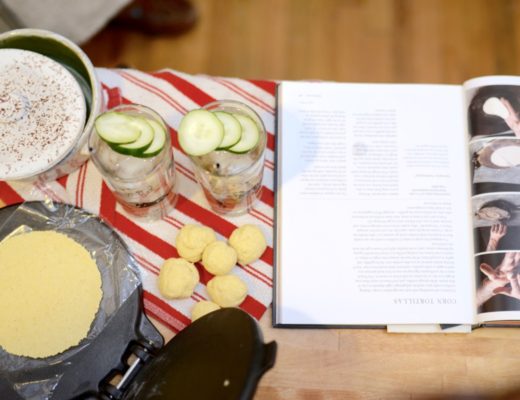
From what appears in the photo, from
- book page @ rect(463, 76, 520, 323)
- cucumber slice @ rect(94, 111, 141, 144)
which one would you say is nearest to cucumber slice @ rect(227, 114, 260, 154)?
cucumber slice @ rect(94, 111, 141, 144)

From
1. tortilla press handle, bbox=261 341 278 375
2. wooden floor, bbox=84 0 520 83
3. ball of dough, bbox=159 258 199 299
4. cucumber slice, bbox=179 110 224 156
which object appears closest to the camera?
tortilla press handle, bbox=261 341 278 375

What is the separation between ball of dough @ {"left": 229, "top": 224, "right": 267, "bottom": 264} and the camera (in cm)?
74

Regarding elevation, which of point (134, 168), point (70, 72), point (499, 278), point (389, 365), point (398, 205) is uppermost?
point (70, 72)

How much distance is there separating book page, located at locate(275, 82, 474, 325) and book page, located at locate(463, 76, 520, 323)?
0.06 ft

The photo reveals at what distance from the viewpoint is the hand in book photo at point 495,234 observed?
758mm

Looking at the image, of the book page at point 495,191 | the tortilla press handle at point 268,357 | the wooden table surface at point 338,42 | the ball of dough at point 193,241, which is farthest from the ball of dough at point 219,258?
the wooden table surface at point 338,42

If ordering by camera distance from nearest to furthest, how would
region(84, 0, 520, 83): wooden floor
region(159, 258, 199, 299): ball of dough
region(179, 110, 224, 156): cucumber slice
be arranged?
→ region(179, 110, 224, 156): cucumber slice < region(159, 258, 199, 299): ball of dough < region(84, 0, 520, 83): wooden floor

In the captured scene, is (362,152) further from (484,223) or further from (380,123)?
(484,223)

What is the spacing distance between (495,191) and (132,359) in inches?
23.6

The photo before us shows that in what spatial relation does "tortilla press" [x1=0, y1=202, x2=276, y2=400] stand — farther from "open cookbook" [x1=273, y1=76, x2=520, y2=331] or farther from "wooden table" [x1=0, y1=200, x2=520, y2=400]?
"open cookbook" [x1=273, y1=76, x2=520, y2=331]

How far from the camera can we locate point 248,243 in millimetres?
738

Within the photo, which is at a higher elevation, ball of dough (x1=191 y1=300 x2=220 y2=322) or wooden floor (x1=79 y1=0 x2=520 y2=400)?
wooden floor (x1=79 y1=0 x2=520 y2=400)

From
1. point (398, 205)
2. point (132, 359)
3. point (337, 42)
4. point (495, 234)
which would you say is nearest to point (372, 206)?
point (398, 205)

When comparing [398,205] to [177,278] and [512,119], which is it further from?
[177,278]
